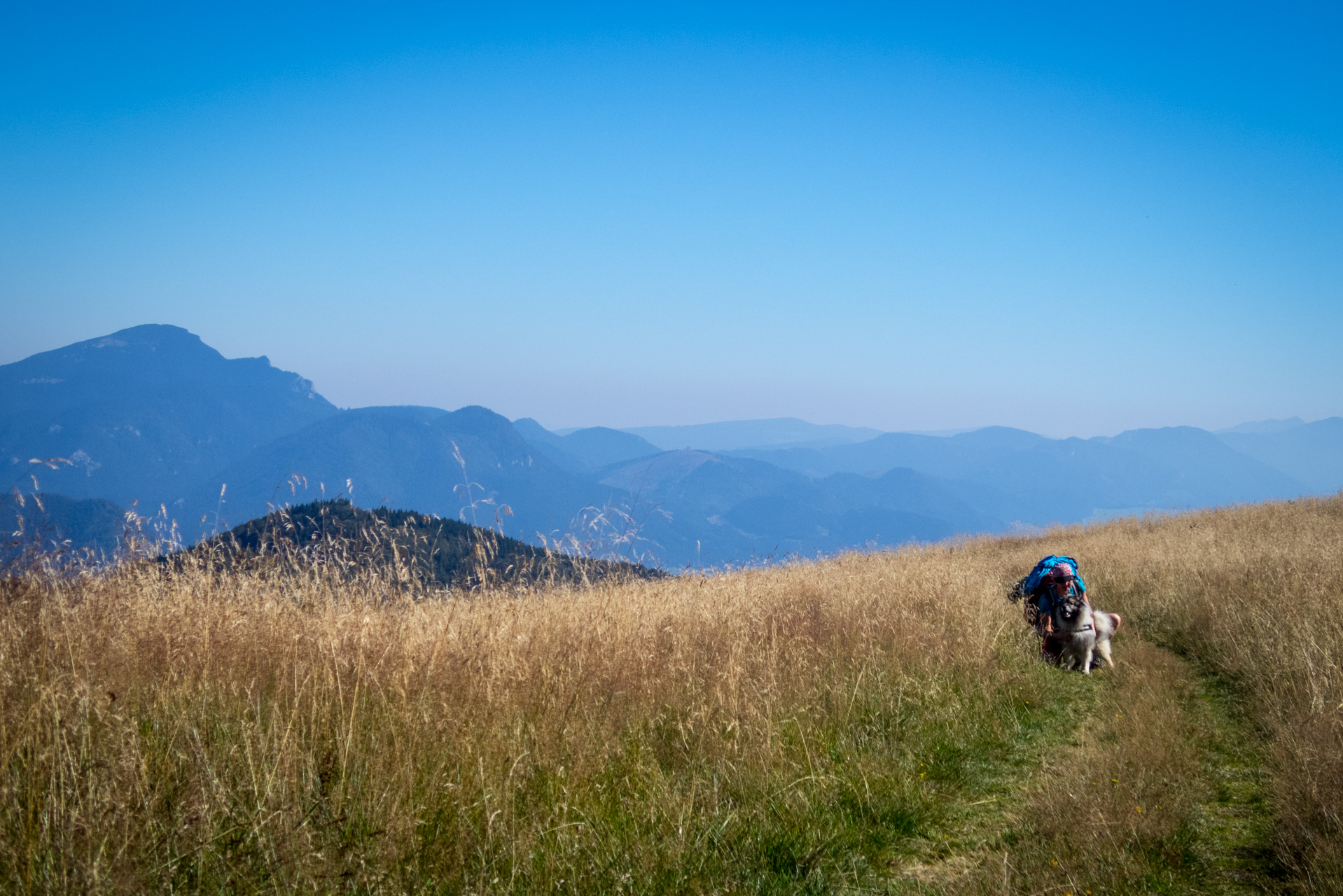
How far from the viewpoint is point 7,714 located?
308 centimetres

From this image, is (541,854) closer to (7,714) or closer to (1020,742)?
(7,714)

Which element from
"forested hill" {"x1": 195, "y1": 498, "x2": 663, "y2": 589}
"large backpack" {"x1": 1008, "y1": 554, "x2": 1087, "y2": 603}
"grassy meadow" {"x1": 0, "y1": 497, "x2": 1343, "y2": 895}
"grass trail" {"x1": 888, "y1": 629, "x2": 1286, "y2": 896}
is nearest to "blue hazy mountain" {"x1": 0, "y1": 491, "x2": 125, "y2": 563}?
"grassy meadow" {"x1": 0, "y1": 497, "x2": 1343, "y2": 895}

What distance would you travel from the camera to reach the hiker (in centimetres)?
721

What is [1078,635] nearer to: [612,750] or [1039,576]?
[1039,576]

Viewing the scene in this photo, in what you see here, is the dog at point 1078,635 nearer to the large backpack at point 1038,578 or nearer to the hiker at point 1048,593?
the hiker at point 1048,593

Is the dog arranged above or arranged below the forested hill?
below

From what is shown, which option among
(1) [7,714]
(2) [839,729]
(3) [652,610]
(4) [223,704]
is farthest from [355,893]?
(3) [652,610]

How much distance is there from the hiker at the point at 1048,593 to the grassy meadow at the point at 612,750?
2.11ft

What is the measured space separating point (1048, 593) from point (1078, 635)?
0.56 metres

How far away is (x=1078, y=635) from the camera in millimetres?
7008

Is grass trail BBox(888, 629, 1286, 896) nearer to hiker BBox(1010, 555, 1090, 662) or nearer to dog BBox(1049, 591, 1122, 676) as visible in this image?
dog BBox(1049, 591, 1122, 676)

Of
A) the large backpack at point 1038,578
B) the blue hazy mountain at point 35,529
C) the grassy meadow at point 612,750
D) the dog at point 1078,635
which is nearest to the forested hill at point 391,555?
the grassy meadow at point 612,750

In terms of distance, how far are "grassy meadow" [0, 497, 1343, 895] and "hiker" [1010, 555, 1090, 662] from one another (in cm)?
64

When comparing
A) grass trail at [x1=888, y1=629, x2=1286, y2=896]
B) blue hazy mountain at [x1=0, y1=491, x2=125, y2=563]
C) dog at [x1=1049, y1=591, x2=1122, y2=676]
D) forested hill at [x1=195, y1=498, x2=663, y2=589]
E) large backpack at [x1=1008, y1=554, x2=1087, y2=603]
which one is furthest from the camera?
large backpack at [x1=1008, y1=554, x2=1087, y2=603]
